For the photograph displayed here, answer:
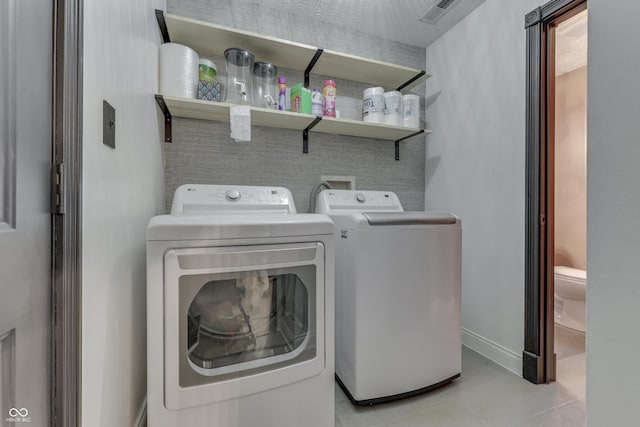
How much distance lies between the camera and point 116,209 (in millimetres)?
929

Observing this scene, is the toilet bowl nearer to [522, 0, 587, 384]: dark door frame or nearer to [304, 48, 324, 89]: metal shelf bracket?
[522, 0, 587, 384]: dark door frame

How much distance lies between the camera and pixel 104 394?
820mm

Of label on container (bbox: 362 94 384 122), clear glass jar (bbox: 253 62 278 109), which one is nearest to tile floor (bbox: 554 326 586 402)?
label on container (bbox: 362 94 384 122)

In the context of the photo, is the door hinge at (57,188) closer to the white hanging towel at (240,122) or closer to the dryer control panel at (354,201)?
the white hanging towel at (240,122)

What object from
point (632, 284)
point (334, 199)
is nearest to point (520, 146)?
point (334, 199)

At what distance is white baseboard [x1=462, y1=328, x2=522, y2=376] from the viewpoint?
65.1 inches

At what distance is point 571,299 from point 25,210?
307cm

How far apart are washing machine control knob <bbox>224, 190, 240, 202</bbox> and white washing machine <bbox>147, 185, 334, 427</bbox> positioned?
453 millimetres

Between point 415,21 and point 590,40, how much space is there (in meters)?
1.76

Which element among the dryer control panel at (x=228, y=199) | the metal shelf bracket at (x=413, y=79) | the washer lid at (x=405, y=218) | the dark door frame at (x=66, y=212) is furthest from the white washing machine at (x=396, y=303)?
the metal shelf bracket at (x=413, y=79)

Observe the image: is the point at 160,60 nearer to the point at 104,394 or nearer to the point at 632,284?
the point at 104,394

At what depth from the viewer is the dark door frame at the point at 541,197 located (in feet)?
5.04

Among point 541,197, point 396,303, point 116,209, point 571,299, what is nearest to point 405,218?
point 396,303

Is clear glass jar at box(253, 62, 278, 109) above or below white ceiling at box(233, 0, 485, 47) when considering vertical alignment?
below
